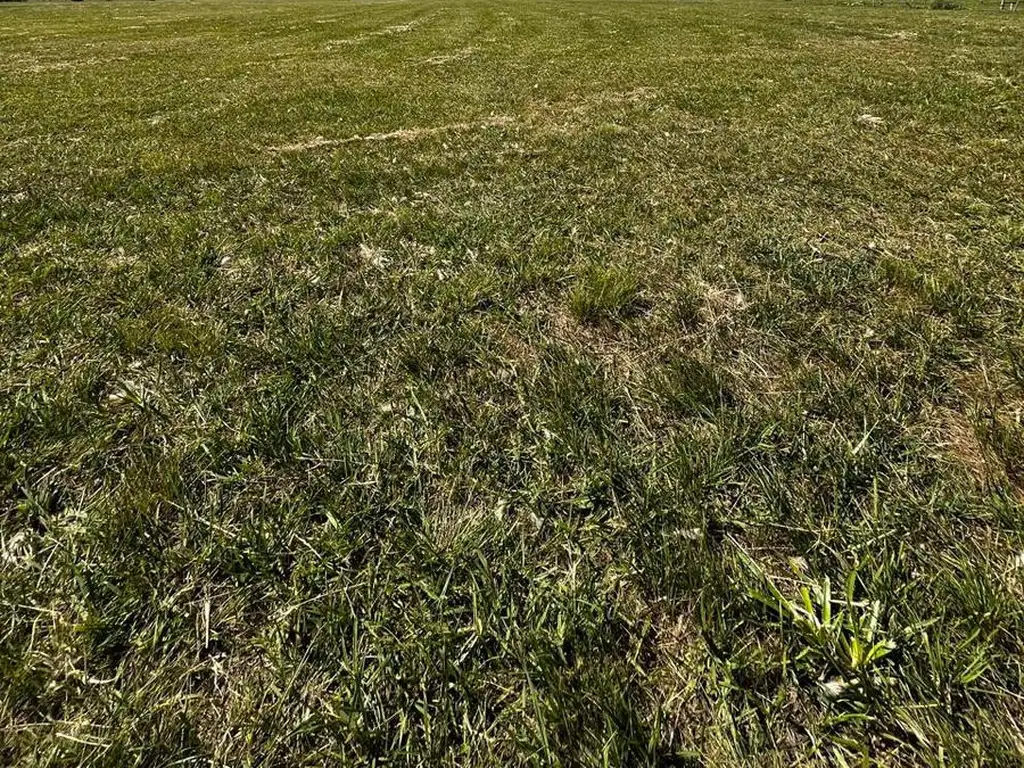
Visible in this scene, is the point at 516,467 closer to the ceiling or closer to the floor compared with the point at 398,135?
closer to the floor

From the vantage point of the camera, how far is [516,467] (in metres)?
3.13

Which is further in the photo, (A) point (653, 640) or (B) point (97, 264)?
(B) point (97, 264)

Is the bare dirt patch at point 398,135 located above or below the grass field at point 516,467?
above

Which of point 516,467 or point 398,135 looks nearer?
point 516,467

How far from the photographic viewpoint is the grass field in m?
2.02

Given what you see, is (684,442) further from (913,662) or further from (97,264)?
(97,264)

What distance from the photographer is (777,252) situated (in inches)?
214

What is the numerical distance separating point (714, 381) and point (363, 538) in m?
2.56

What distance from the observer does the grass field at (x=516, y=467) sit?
202 cm

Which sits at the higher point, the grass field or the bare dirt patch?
the bare dirt patch

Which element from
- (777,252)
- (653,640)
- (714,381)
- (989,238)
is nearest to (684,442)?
(714,381)

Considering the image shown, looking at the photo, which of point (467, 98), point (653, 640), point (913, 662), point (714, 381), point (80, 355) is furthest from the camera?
point (467, 98)

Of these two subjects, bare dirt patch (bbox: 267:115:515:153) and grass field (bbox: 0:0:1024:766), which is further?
bare dirt patch (bbox: 267:115:515:153)

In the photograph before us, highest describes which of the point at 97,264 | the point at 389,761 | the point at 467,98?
the point at 467,98
